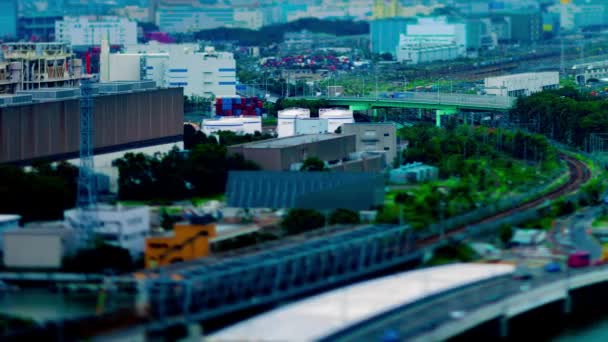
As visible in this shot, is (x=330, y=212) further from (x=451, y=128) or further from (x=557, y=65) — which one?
(x=557, y=65)

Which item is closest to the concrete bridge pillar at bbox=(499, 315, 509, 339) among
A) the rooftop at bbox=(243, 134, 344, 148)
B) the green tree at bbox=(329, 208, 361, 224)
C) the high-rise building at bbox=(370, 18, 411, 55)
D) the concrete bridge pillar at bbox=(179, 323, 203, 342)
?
the concrete bridge pillar at bbox=(179, 323, 203, 342)

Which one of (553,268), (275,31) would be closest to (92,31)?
(275,31)

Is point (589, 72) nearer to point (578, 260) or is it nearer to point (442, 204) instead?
point (442, 204)

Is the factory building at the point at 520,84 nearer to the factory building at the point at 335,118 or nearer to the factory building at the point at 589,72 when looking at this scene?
the factory building at the point at 589,72

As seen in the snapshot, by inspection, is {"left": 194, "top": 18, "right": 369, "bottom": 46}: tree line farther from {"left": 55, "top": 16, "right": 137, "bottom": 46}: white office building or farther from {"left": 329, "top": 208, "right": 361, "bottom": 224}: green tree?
{"left": 329, "top": 208, "right": 361, "bottom": 224}: green tree


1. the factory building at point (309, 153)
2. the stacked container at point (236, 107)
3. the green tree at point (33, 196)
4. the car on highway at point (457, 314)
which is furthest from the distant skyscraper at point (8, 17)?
the car on highway at point (457, 314)
